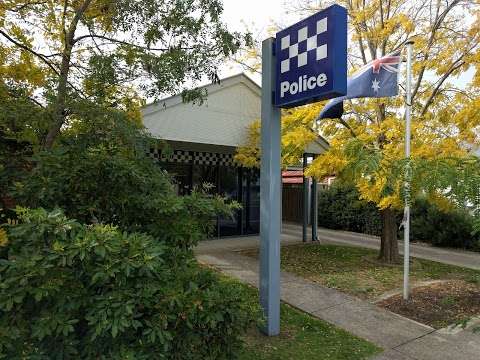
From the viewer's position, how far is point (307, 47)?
4.17 m

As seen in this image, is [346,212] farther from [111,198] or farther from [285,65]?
[111,198]

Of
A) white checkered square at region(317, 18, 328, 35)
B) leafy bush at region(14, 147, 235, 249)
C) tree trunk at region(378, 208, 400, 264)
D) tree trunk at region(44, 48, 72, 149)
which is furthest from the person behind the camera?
tree trunk at region(378, 208, 400, 264)

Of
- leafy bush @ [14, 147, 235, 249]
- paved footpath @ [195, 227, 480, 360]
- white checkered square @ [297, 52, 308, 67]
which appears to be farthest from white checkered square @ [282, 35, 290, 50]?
paved footpath @ [195, 227, 480, 360]

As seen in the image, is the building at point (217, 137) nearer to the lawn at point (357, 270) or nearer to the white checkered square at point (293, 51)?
the lawn at point (357, 270)

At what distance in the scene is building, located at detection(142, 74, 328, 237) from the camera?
8414 millimetres

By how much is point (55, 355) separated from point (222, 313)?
3.30ft

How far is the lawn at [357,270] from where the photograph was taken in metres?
6.92

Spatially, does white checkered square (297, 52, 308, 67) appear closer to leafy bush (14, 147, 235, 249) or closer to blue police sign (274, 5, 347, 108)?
blue police sign (274, 5, 347, 108)

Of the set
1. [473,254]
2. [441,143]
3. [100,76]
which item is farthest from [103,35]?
[473,254]

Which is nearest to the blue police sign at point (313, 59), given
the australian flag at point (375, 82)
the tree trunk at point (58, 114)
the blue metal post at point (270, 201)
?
the blue metal post at point (270, 201)

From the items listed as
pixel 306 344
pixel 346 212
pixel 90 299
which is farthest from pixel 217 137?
pixel 346 212

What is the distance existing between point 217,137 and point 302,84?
5.18m

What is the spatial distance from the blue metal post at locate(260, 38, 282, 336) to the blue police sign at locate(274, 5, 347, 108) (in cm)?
13

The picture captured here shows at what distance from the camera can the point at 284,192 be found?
17547 millimetres
